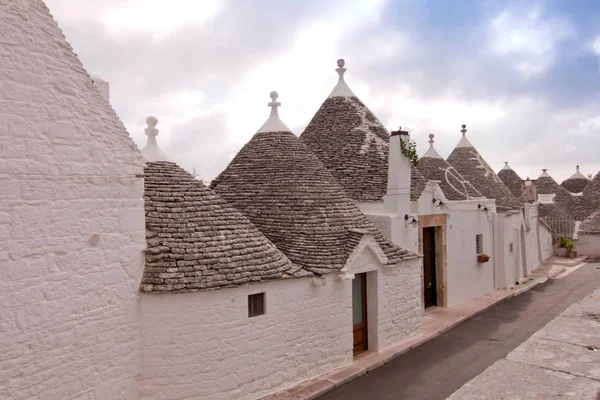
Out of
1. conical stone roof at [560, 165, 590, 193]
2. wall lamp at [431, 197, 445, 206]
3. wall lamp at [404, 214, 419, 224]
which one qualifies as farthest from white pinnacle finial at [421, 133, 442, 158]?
conical stone roof at [560, 165, 590, 193]

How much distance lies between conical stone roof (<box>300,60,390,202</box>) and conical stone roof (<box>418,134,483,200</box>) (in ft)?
13.0

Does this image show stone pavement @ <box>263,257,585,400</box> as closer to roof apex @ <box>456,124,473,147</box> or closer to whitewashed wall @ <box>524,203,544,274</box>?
whitewashed wall @ <box>524,203,544,274</box>

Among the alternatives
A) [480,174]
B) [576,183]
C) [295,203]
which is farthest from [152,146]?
[576,183]

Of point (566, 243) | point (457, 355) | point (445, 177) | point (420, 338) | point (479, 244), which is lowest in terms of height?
point (457, 355)

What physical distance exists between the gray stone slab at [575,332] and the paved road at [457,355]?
3150 mm

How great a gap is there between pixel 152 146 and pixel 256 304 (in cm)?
369

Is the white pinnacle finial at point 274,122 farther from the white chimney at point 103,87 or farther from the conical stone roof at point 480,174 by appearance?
the conical stone roof at point 480,174

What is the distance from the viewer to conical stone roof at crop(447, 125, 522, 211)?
63.9ft

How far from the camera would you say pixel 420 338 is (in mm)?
11383

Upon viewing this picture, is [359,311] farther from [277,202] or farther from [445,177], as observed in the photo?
[445,177]

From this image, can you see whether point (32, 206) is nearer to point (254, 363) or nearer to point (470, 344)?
point (254, 363)

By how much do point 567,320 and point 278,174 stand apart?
22.6 ft

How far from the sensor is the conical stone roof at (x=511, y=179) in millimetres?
26163

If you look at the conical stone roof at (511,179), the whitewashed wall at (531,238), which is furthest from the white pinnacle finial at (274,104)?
the conical stone roof at (511,179)
